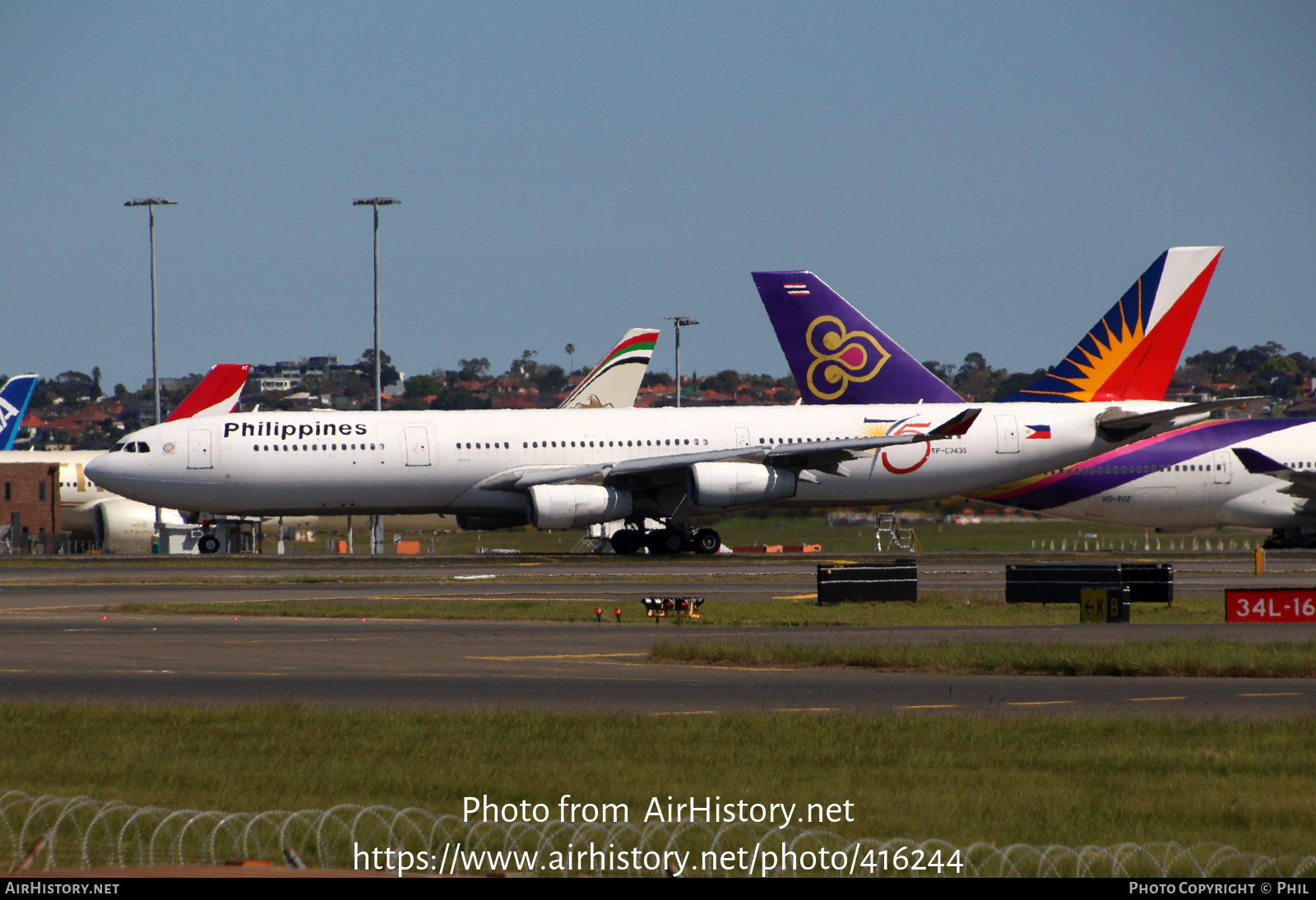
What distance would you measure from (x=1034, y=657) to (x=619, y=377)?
4793 centimetres

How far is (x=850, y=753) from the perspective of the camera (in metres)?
12.4

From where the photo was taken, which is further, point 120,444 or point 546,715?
point 120,444

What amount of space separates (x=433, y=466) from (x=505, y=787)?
117 feet

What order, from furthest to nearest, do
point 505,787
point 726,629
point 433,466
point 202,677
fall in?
point 433,466, point 726,629, point 202,677, point 505,787

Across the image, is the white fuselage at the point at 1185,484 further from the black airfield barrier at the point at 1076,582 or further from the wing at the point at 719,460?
the black airfield barrier at the point at 1076,582

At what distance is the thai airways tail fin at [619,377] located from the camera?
66500 mm

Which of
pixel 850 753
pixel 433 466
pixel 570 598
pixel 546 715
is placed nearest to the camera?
pixel 850 753

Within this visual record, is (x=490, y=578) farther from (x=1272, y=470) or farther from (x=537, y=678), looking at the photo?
(x=1272, y=470)

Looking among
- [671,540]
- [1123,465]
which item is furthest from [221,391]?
[1123,465]

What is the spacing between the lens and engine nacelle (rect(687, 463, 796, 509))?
45.3m

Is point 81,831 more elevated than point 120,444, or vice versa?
point 120,444

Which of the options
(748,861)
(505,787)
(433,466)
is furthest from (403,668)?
(433,466)

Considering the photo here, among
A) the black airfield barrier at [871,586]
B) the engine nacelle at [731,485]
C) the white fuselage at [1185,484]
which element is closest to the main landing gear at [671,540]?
the engine nacelle at [731,485]

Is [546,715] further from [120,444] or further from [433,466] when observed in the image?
[120,444]
